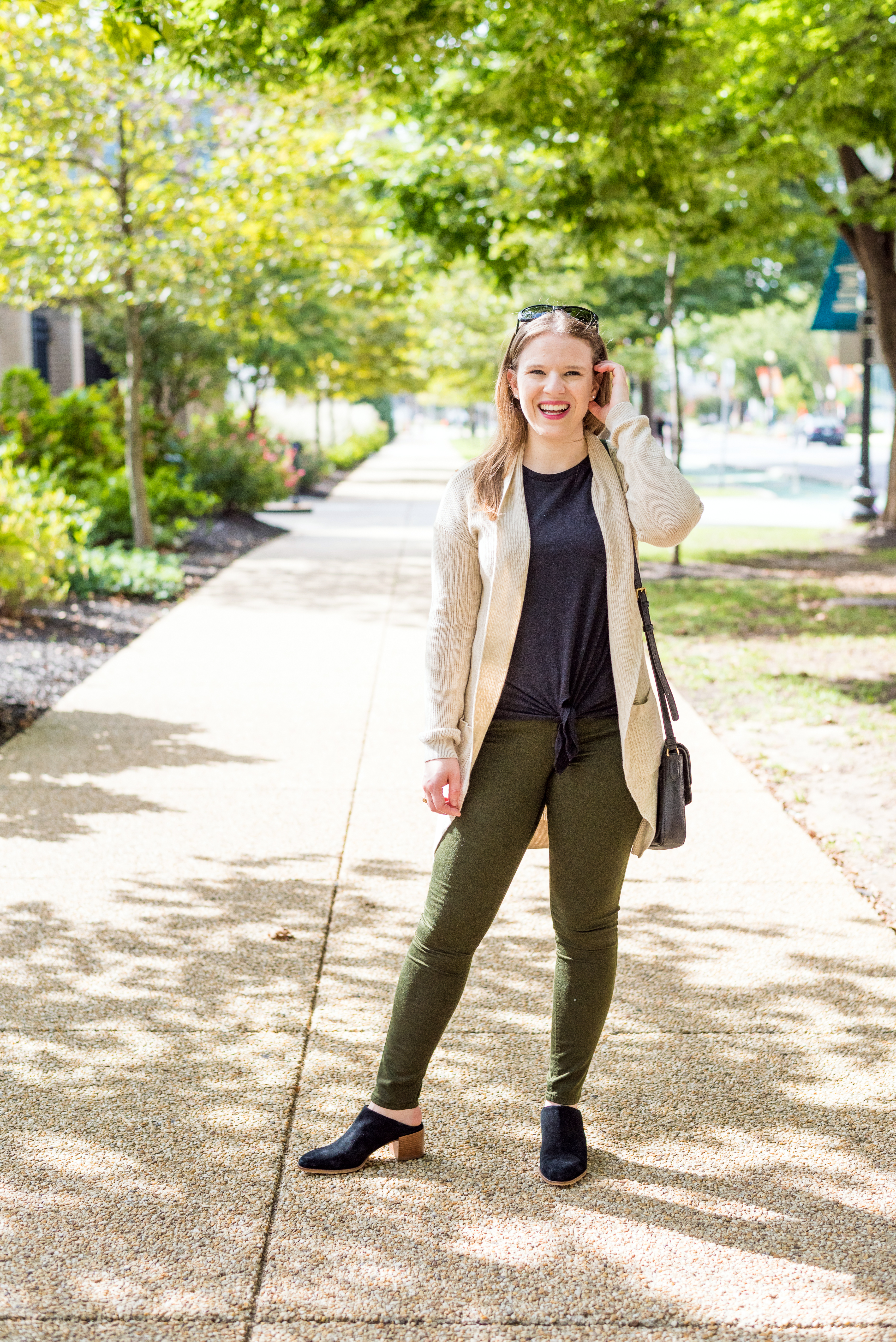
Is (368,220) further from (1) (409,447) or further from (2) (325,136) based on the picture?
(1) (409,447)

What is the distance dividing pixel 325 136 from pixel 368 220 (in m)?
3.21

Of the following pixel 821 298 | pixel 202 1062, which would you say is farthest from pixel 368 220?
pixel 202 1062

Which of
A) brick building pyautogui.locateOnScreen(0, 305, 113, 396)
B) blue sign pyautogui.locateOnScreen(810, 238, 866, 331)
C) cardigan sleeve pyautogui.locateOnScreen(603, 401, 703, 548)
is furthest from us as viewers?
brick building pyautogui.locateOnScreen(0, 305, 113, 396)

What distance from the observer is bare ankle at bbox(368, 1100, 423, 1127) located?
305 centimetres

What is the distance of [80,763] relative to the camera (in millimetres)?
A: 6680

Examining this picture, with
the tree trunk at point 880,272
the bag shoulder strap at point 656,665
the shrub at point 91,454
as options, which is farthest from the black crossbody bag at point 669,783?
the tree trunk at point 880,272

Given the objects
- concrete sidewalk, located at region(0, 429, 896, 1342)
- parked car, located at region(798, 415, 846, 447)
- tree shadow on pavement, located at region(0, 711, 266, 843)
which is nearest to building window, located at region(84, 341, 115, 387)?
tree shadow on pavement, located at region(0, 711, 266, 843)

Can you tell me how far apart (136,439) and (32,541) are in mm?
4215

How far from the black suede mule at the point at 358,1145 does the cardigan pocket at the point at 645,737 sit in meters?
0.97

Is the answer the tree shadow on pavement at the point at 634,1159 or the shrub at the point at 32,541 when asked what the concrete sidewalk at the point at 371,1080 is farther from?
the shrub at the point at 32,541

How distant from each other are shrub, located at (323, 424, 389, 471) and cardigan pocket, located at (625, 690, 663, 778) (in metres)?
31.8

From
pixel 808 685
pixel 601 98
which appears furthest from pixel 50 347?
pixel 808 685

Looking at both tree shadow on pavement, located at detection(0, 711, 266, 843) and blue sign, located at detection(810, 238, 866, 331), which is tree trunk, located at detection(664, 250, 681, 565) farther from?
tree shadow on pavement, located at detection(0, 711, 266, 843)

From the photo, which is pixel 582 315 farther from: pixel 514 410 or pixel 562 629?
pixel 562 629
